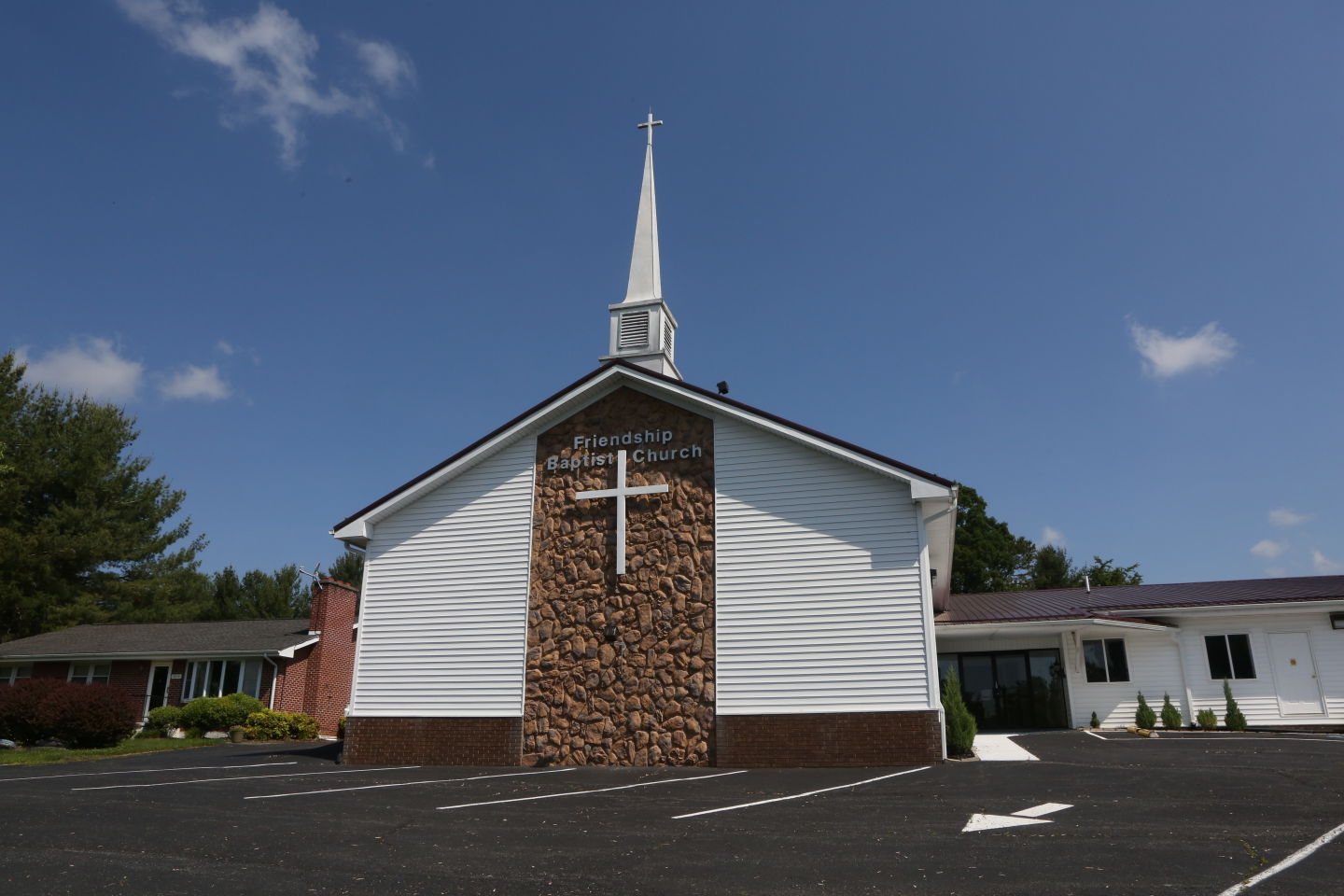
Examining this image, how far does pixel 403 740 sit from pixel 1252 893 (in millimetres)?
13947

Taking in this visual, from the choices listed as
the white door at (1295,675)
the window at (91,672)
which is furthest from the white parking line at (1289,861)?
the window at (91,672)

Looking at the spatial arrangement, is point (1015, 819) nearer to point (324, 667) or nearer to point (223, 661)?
point (324, 667)

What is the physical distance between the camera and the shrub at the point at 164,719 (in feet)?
91.3

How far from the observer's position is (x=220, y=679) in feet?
97.1

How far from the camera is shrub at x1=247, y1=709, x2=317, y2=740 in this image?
26219 millimetres

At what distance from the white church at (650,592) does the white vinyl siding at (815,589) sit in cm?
3

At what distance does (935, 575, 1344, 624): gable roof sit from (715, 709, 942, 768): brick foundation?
793 centimetres

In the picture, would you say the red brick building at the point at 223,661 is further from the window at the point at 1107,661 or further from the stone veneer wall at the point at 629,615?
the window at the point at 1107,661

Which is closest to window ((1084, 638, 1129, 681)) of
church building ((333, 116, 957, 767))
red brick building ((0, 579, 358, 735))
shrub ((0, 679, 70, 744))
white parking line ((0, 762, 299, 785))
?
church building ((333, 116, 957, 767))

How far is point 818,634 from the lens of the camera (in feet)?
47.8

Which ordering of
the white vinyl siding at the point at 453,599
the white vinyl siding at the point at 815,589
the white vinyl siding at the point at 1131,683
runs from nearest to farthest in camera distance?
the white vinyl siding at the point at 815,589, the white vinyl siding at the point at 453,599, the white vinyl siding at the point at 1131,683

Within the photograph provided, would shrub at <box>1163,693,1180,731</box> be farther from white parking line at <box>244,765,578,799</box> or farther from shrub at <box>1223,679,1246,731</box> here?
white parking line at <box>244,765,578,799</box>

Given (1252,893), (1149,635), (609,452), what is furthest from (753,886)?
(1149,635)

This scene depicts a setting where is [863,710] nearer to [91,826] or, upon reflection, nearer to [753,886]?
[753,886]
